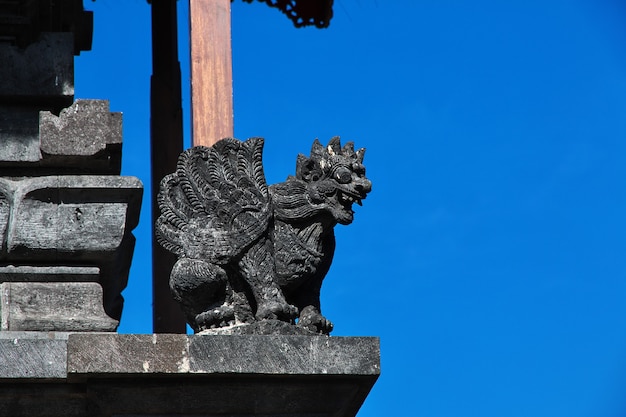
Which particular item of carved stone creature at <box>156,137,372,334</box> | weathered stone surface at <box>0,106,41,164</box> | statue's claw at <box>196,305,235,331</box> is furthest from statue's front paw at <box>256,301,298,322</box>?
weathered stone surface at <box>0,106,41,164</box>

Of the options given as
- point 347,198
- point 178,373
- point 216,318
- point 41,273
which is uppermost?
point 347,198

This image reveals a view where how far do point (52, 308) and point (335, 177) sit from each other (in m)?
1.48

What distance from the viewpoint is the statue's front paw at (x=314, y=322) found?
742cm

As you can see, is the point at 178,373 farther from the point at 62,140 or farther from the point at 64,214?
the point at 62,140

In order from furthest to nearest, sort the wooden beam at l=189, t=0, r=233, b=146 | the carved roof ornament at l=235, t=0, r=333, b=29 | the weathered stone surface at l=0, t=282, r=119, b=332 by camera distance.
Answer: the carved roof ornament at l=235, t=0, r=333, b=29 → the wooden beam at l=189, t=0, r=233, b=146 → the weathered stone surface at l=0, t=282, r=119, b=332

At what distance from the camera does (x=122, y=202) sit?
7.50 metres

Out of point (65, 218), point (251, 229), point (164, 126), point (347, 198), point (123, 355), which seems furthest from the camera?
point (164, 126)

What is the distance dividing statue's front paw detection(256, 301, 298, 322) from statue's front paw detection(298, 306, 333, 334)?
6cm

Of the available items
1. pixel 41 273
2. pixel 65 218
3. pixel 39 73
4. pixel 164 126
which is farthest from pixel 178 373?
pixel 164 126

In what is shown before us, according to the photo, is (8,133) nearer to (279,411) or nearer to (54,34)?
(54,34)

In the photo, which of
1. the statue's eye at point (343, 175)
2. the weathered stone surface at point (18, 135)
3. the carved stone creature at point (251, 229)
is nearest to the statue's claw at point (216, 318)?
the carved stone creature at point (251, 229)

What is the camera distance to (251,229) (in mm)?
7555

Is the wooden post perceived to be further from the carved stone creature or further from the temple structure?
the carved stone creature

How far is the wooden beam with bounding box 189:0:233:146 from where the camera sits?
9.30 metres
